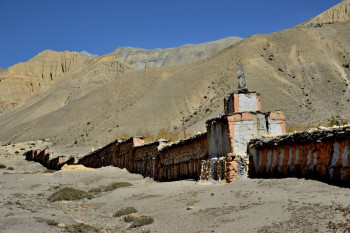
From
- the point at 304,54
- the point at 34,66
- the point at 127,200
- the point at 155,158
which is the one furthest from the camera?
the point at 34,66

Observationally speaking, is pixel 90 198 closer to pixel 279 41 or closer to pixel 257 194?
pixel 257 194

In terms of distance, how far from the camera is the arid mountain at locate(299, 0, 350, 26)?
104m

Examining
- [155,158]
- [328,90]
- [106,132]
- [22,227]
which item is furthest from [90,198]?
[328,90]

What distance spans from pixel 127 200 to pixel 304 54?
6331 cm

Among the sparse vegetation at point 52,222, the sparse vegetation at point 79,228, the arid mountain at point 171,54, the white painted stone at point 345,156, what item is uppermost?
the arid mountain at point 171,54

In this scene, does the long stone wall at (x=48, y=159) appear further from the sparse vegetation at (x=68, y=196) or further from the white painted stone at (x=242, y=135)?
the white painted stone at (x=242, y=135)

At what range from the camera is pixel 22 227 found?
27.8ft

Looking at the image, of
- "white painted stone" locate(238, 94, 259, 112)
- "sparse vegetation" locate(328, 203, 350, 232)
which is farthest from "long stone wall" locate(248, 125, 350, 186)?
"white painted stone" locate(238, 94, 259, 112)

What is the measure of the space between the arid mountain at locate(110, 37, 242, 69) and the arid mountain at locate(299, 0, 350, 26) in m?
54.2

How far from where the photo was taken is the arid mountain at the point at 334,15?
104m

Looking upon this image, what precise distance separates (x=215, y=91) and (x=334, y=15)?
60.7 metres

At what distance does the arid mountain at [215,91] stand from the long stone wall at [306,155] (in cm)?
3491

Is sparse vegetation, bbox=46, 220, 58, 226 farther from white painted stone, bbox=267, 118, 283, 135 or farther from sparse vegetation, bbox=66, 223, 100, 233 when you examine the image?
white painted stone, bbox=267, 118, 283, 135

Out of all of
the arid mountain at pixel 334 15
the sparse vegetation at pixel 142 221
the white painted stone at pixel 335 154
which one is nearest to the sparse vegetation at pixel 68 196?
the sparse vegetation at pixel 142 221
